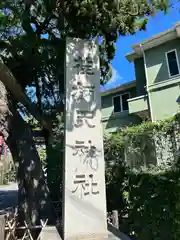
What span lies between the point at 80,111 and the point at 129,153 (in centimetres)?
217

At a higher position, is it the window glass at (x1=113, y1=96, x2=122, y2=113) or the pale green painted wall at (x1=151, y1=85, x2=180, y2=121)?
the window glass at (x1=113, y1=96, x2=122, y2=113)

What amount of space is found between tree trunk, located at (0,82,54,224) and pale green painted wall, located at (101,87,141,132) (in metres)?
7.79

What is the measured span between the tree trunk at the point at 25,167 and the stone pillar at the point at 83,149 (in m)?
2.10

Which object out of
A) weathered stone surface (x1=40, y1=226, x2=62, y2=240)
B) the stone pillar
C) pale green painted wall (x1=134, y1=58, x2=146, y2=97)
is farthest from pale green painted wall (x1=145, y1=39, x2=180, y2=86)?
weathered stone surface (x1=40, y1=226, x2=62, y2=240)

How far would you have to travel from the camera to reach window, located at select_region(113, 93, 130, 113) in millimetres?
13823

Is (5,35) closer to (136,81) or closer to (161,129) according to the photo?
(161,129)

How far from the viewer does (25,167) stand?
18.3 ft

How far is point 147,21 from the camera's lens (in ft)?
20.3

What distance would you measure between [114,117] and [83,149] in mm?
10147

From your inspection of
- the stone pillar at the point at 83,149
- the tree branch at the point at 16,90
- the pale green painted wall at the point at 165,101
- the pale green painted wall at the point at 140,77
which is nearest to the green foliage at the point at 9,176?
the pale green painted wall at the point at 140,77

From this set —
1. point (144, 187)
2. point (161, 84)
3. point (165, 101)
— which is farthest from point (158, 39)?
point (144, 187)

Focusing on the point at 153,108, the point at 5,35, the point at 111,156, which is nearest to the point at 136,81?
the point at 153,108

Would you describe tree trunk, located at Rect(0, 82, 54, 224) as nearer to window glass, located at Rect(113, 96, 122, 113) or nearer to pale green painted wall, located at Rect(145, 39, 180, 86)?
pale green painted wall, located at Rect(145, 39, 180, 86)

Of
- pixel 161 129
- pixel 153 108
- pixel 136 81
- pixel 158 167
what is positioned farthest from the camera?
pixel 136 81
